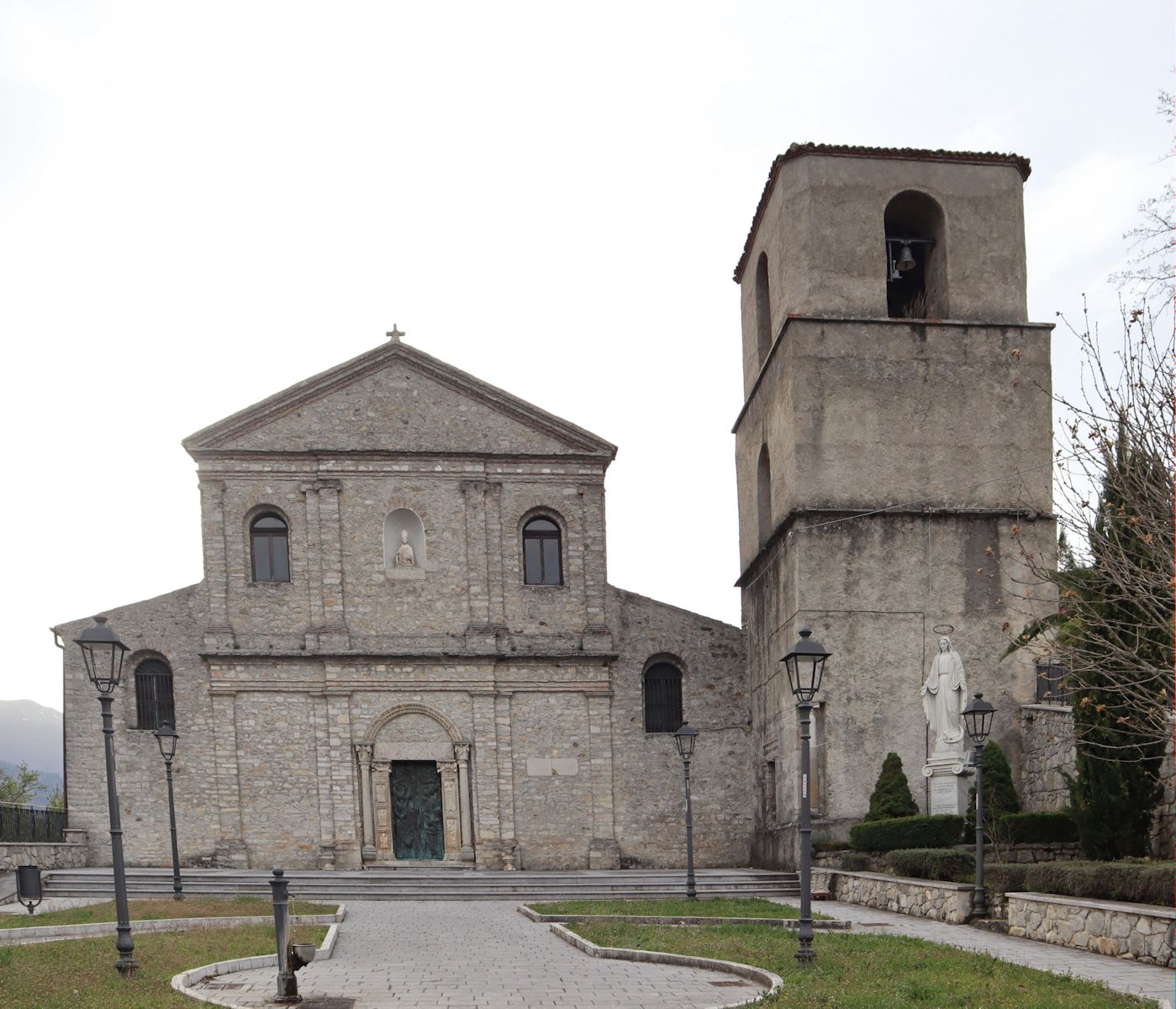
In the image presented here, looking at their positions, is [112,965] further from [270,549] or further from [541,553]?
[541,553]

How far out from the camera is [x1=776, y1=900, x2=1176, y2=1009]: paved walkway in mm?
10500

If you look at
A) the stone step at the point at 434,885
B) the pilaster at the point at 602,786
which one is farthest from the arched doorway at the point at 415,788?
the pilaster at the point at 602,786

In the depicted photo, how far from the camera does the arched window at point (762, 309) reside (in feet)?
94.3

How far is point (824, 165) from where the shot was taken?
25.5 m

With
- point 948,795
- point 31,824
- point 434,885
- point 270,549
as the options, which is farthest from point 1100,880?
point 31,824

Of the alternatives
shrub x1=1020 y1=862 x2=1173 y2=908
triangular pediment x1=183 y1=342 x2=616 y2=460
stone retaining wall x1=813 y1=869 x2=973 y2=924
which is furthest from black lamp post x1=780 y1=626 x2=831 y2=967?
triangular pediment x1=183 y1=342 x2=616 y2=460

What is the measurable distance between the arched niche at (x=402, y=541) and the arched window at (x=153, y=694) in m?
5.61

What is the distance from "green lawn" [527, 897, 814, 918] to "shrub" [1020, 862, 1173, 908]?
351cm

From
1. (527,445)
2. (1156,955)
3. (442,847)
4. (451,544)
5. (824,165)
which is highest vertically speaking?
(824,165)

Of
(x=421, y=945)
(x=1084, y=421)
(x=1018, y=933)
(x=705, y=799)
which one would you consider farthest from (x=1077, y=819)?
(x=705, y=799)

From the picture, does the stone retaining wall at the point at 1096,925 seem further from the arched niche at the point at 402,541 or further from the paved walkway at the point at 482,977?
the arched niche at the point at 402,541

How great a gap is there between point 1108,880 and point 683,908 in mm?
7463

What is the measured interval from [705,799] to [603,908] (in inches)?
387

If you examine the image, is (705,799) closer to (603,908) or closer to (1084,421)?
(603,908)
